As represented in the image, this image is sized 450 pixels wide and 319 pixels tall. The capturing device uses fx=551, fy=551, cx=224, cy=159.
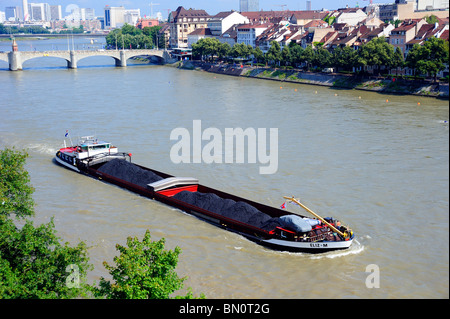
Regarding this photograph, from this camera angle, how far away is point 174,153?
81.3 ft

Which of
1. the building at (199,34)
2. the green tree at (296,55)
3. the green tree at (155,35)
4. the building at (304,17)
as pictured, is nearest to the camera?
the green tree at (296,55)

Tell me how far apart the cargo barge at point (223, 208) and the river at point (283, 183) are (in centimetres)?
31

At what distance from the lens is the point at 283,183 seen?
19594mm

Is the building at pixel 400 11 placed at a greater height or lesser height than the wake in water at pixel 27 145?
greater

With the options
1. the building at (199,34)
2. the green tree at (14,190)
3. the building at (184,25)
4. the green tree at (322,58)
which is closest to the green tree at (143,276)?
the green tree at (14,190)

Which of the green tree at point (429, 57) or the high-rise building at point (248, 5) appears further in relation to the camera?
the high-rise building at point (248, 5)

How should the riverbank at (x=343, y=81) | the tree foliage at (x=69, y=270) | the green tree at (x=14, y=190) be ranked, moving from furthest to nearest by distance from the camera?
1. the riverbank at (x=343, y=81)
2. the green tree at (x=14, y=190)
3. the tree foliage at (x=69, y=270)

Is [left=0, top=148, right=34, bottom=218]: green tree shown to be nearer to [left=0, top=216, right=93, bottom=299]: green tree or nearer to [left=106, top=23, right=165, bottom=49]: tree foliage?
[left=0, top=216, right=93, bottom=299]: green tree

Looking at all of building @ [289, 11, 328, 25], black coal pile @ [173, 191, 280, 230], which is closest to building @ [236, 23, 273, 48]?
building @ [289, 11, 328, 25]

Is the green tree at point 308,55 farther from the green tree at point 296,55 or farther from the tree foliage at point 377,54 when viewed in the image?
the tree foliage at point 377,54

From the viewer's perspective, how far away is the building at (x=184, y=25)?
103m

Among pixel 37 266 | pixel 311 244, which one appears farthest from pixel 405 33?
pixel 37 266

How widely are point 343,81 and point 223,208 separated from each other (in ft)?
114

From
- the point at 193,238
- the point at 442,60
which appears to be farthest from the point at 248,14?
the point at 193,238
